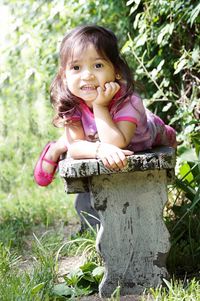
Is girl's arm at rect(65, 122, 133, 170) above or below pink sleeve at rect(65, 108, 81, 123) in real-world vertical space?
below

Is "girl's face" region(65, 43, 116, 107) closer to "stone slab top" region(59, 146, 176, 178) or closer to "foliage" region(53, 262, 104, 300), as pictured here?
"stone slab top" region(59, 146, 176, 178)

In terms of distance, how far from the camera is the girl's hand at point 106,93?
2.86 metres

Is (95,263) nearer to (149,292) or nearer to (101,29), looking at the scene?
(149,292)

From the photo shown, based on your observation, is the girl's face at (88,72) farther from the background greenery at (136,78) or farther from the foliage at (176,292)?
the foliage at (176,292)

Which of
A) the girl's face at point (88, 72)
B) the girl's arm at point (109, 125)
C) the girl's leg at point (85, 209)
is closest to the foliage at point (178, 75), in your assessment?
the girl's leg at point (85, 209)

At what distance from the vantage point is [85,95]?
9.53 ft

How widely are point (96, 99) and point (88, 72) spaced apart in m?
0.14

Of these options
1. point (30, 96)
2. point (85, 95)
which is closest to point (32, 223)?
point (85, 95)

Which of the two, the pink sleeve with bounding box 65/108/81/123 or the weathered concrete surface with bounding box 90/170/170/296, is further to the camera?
the pink sleeve with bounding box 65/108/81/123

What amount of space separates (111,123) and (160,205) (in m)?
0.44

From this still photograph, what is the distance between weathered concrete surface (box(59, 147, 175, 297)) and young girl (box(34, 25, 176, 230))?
0.14m

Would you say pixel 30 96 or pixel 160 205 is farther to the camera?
pixel 30 96

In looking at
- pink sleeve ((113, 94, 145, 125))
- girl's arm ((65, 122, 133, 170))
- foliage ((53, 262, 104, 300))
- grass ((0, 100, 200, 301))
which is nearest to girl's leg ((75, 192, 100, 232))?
grass ((0, 100, 200, 301))

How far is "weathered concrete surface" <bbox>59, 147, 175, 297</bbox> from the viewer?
9.16 feet
